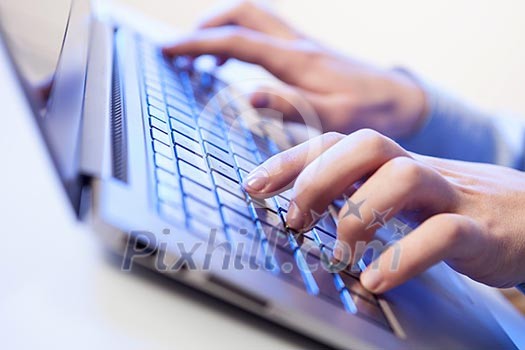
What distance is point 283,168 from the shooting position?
0.32 m

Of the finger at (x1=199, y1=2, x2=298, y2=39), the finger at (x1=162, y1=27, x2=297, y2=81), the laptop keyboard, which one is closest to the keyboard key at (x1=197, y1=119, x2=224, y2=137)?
the laptop keyboard

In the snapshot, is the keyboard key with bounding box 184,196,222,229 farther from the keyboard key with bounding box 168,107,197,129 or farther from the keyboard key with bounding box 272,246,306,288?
the keyboard key with bounding box 168,107,197,129

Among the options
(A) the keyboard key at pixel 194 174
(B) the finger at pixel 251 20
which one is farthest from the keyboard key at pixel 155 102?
(B) the finger at pixel 251 20

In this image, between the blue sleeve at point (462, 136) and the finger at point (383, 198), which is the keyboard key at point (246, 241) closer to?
the finger at point (383, 198)

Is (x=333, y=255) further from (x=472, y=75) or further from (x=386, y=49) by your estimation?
(x=386, y=49)

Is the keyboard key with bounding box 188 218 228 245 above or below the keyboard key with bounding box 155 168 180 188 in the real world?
above

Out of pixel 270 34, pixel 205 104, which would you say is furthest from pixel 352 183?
pixel 270 34

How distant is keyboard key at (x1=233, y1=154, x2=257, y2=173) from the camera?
37 centimetres

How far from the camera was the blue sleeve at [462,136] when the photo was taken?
68 cm

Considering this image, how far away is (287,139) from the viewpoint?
0.57 m

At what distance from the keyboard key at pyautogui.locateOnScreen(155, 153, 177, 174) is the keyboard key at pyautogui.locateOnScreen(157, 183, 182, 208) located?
0.02 meters

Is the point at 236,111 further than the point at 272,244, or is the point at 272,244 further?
the point at 236,111

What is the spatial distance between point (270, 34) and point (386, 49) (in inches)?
26.5

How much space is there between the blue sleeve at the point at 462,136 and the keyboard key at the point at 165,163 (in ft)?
1.39
